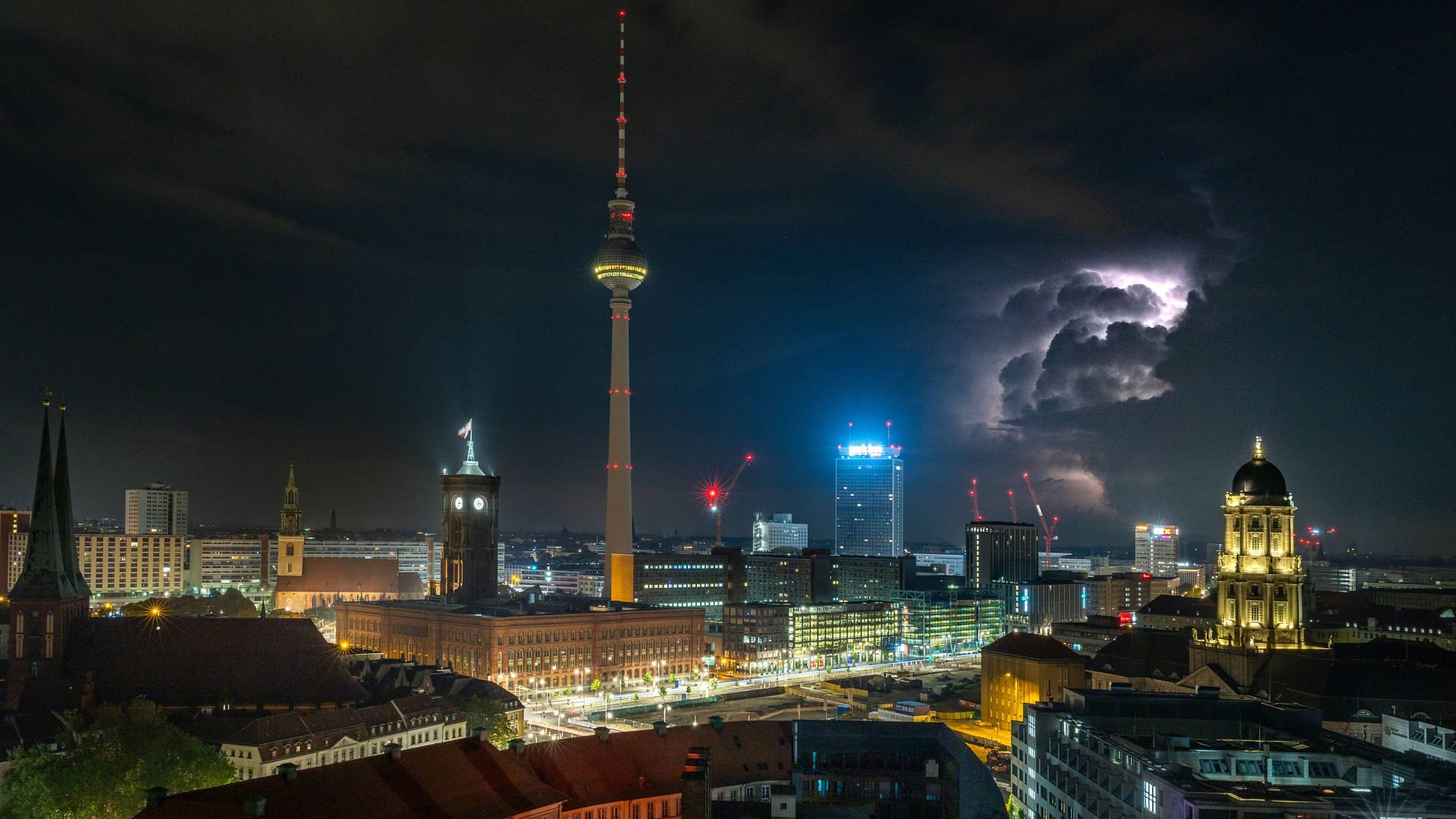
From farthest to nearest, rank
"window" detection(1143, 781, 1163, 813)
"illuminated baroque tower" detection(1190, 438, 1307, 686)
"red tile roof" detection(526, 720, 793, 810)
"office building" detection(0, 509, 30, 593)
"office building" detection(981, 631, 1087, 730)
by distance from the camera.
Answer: "office building" detection(0, 509, 30, 593) → "office building" detection(981, 631, 1087, 730) → "illuminated baroque tower" detection(1190, 438, 1307, 686) → "red tile roof" detection(526, 720, 793, 810) → "window" detection(1143, 781, 1163, 813)

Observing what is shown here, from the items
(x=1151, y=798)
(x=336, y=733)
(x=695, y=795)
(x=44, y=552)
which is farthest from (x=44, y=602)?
(x=1151, y=798)

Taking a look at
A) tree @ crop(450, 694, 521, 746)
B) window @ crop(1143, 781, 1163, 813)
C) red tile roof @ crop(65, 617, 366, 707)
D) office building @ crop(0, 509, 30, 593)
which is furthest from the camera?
office building @ crop(0, 509, 30, 593)

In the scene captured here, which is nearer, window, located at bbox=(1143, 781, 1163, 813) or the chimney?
window, located at bbox=(1143, 781, 1163, 813)

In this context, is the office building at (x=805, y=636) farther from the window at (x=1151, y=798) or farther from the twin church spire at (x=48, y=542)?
the window at (x=1151, y=798)

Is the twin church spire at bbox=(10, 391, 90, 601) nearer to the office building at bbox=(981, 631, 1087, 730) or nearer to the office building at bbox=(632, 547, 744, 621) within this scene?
the office building at bbox=(981, 631, 1087, 730)

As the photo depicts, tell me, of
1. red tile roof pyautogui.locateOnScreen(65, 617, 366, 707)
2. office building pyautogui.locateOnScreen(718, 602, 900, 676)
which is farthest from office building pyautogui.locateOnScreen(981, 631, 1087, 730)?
red tile roof pyautogui.locateOnScreen(65, 617, 366, 707)

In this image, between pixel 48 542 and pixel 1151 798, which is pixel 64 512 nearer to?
pixel 48 542

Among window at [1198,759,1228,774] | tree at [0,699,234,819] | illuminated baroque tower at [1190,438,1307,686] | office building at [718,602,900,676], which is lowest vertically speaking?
office building at [718,602,900,676]
